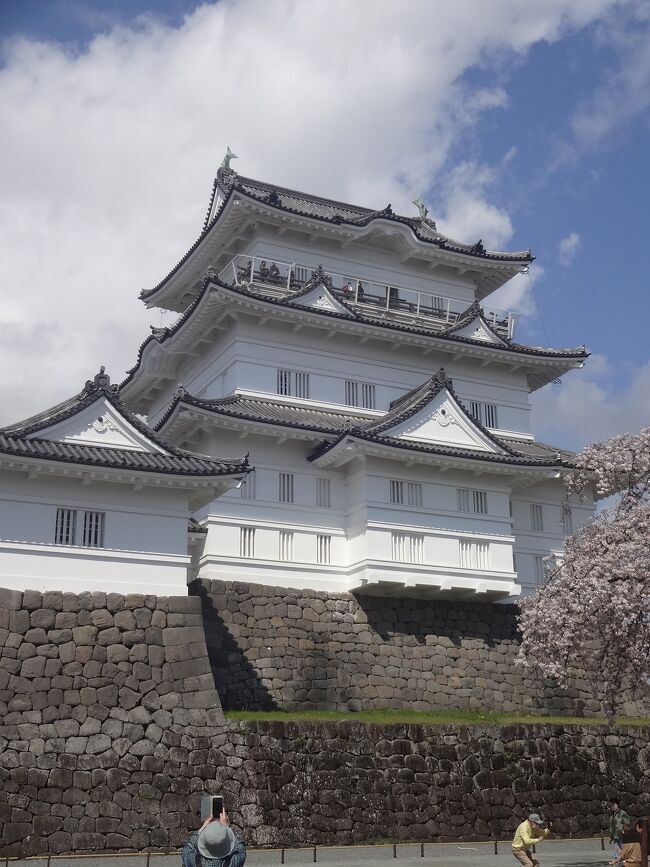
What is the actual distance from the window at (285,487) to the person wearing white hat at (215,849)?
1881 cm

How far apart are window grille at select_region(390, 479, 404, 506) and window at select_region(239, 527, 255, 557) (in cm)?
395

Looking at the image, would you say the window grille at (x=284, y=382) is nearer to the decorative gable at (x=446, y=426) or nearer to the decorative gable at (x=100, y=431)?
the decorative gable at (x=446, y=426)

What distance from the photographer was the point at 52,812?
1778 cm

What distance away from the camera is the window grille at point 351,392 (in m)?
30.2

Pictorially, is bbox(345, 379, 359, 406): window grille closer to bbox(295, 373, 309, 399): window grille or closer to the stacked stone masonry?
bbox(295, 373, 309, 399): window grille

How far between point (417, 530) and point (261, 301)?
311 inches

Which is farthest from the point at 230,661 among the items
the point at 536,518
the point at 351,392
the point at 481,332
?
the point at 481,332

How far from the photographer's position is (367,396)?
101 ft

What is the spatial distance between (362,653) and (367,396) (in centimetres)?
844

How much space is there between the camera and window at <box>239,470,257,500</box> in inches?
1041

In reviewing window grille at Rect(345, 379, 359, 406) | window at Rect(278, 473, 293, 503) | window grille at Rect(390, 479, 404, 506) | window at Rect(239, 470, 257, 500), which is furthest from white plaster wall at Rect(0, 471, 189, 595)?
window grille at Rect(345, 379, 359, 406)

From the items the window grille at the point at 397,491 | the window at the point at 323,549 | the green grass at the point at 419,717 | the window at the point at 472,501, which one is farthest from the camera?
the window at the point at 472,501

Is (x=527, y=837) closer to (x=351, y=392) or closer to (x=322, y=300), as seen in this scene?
(x=351, y=392)

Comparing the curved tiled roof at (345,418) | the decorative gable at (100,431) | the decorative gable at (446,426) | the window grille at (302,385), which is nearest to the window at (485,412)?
the curved tiled roof at (345,418)
